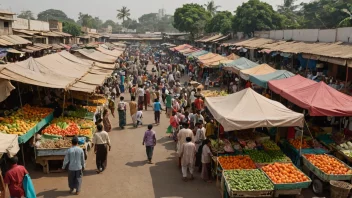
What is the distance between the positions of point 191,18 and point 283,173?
51301mm

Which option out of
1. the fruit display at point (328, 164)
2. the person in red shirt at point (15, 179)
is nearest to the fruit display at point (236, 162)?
the fruit display at point (328, 164)

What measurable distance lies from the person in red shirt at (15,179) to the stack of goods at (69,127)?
308 cm

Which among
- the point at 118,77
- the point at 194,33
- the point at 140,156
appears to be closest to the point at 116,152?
the point at 140,156

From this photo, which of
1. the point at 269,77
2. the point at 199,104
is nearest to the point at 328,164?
the point at 199,104

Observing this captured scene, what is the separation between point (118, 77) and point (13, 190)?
1647 cm

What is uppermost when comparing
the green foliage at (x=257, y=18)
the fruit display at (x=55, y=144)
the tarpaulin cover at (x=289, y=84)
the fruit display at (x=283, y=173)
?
the green foliage at (x=257, y=18)

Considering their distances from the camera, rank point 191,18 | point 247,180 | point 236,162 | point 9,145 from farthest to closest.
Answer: point 191,18
point 236,162
point 247,180
point 9,145

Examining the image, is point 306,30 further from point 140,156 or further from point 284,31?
point 140,156

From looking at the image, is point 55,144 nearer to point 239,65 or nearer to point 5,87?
point 5,87

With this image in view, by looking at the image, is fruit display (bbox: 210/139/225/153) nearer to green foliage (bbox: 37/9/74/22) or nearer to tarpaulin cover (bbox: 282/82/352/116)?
tarpaulin cover (bbox: 282/82/352/116)

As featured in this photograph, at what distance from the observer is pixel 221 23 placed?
141 feet

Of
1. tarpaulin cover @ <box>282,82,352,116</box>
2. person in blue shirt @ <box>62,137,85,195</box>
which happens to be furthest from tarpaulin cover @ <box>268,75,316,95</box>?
person in blue shirt @ <box>62,137,85,195</box>

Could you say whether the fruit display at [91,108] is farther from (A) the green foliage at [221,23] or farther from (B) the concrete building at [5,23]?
(A) the green foliage at [221,23]

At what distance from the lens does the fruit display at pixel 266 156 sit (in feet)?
26.9
